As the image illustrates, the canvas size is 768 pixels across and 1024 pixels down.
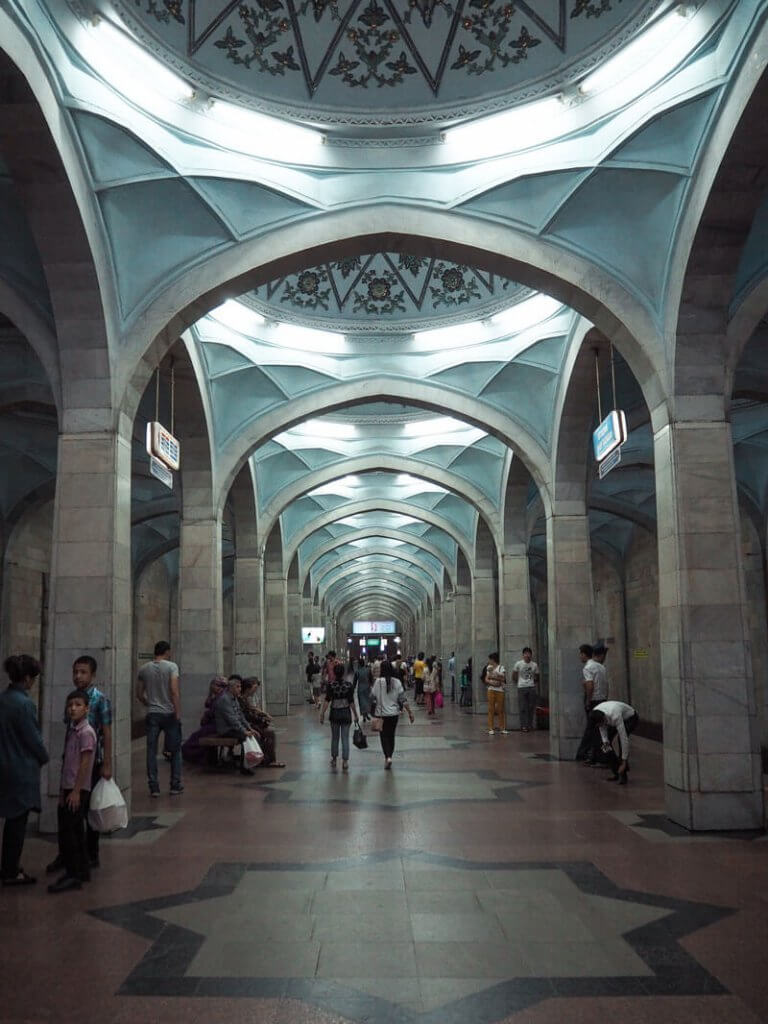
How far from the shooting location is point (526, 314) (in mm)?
13688

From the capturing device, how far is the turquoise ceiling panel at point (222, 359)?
13.3 m

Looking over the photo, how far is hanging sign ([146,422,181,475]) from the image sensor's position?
8.84 meters

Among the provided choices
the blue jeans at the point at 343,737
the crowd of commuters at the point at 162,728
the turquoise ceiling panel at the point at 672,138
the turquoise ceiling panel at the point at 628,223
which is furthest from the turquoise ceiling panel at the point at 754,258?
the blue jeans at the point at 343,737

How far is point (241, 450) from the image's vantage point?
47.4 ft

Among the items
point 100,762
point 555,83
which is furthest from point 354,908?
point 555,83

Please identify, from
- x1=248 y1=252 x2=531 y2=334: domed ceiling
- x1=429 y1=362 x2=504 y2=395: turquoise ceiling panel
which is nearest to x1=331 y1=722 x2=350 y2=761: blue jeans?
x1=429 y1=362 x2=504 y2=395: turquoise ceiling panel

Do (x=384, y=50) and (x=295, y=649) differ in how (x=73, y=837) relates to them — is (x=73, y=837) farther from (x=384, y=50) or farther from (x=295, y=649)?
(x=295, y=649)

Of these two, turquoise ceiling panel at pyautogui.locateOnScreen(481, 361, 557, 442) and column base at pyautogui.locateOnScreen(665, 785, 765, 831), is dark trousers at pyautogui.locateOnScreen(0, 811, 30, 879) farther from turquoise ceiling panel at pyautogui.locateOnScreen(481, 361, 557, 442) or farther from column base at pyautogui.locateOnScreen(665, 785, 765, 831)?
turquoise ceiling panel at pyautogui.locateOnScreen(481, 361, 557, 442)

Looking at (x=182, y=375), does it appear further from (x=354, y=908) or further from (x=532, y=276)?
(x=354, y=908)

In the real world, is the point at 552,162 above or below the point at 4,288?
above

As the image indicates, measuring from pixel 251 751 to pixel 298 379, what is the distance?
273 inches

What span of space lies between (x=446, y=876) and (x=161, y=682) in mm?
4262

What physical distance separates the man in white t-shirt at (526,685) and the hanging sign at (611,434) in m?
6.28

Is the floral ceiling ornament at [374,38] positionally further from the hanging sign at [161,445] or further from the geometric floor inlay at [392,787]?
the geometric floor inlay at [392,787]
